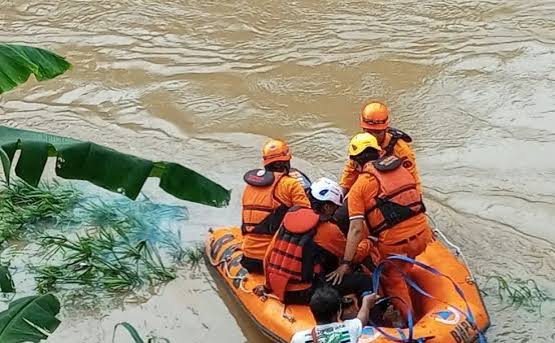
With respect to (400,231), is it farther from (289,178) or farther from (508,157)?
(508,157)

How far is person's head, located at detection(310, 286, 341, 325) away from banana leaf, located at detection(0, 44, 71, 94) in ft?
9.27

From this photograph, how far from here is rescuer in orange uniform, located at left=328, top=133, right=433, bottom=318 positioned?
20.8ft

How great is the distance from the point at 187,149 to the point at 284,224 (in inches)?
143

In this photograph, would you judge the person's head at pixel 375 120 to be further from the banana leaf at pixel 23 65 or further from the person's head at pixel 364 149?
the banana leaf at pixel 23 65

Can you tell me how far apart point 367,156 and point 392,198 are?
41 centimetres

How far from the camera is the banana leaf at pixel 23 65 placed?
384cm

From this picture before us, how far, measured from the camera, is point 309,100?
10578mm

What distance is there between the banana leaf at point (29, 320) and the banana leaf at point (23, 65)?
0.79 m

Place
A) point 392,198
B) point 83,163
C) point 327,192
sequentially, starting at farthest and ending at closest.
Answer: point 327,192 < point 392,198 < point 83,163

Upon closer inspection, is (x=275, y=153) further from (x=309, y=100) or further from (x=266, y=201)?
(x=309, y=100)

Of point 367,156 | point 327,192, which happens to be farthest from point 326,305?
point 367,156

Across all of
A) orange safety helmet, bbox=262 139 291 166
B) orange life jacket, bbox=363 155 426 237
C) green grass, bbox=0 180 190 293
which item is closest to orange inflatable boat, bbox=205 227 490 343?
orange life jacket, bbox=363 155 426 237

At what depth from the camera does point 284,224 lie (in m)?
6.47

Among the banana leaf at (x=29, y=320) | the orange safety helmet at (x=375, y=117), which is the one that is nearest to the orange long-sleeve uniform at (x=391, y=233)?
the orange safety helmet at (x=375, y=117)
